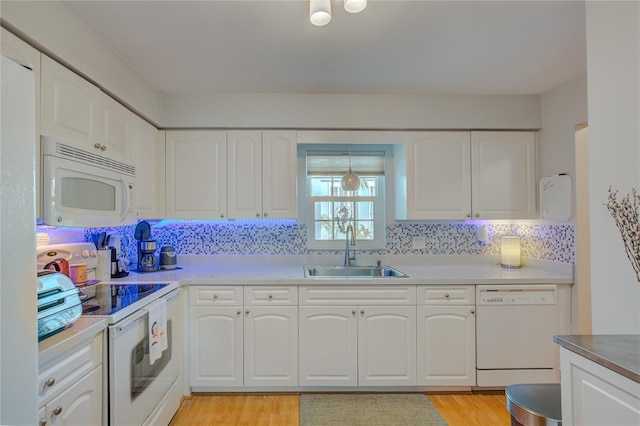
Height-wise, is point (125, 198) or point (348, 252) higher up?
point (125, 198)

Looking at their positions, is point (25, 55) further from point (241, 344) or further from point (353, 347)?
point (353, 347)

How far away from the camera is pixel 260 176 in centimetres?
267

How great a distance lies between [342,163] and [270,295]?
1414 millimetres

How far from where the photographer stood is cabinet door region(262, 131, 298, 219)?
2666mm

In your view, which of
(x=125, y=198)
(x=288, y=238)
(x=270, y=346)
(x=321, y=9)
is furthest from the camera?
(x=288, y=238)

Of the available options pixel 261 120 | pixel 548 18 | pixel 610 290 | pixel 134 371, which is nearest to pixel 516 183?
pixel 548 18

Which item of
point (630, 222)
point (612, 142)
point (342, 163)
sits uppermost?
point (342, 163)

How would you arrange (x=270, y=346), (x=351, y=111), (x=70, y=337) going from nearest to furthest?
(x=70, y=337) → (x=270, y=346) → (x=351, y=111)

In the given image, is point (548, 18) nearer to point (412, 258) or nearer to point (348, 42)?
point (348, 42)

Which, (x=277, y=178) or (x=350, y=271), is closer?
(x=277, y=178)

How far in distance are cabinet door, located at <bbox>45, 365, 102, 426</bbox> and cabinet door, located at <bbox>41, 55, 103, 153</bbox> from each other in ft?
3.63

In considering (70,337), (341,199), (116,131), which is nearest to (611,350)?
(70,337)

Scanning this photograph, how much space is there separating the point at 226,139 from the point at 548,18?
2239 millimetres

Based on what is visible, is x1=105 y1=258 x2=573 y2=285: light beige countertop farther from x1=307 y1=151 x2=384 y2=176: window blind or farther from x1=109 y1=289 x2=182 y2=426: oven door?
x1=307 y1=151 x2=384 y2=176: window blind
